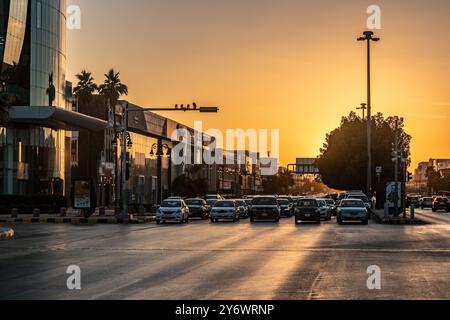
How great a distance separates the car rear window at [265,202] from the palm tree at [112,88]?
42.5m

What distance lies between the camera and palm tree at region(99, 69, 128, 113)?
93.4m

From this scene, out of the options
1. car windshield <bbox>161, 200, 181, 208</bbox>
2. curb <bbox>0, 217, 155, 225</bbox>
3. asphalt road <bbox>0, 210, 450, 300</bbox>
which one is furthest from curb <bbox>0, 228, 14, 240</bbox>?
car windshield <bbox>161, 200, 181, 208</bbox>

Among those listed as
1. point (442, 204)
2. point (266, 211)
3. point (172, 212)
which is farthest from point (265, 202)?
point (442, 204)

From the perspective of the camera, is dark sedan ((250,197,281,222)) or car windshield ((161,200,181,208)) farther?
dark sedan ((250,197,281,222))

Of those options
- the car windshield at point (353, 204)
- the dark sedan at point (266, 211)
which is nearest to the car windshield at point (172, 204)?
the dark sedan at point (266, 211)

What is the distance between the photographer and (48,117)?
7175cm

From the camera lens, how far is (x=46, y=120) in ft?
244

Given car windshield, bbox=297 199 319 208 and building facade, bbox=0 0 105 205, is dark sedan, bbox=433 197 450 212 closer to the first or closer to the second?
building facade, bbox=0 0 105 205

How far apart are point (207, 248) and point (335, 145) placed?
77.2 metres

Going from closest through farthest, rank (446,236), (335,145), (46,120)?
(446,236) < (46,120) < (335,145)

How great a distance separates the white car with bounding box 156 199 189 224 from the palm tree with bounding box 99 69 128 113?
146 ft

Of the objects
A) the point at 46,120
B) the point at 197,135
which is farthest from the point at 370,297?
the point at 197,135
